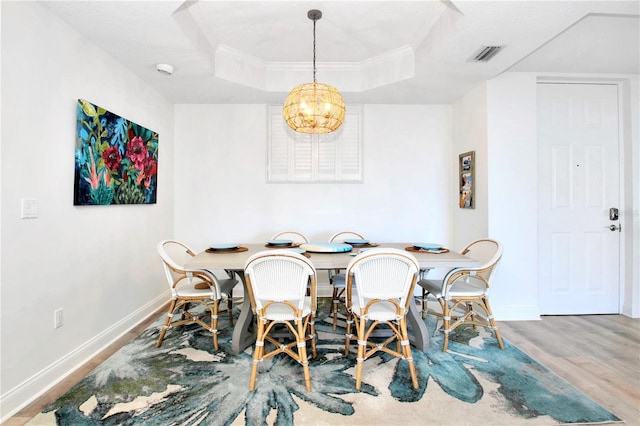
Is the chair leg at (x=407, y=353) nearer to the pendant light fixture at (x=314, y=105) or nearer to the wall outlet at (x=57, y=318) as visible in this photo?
the pendant light fixture at (x=314, y=105)

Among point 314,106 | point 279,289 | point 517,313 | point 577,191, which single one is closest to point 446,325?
point 517,313

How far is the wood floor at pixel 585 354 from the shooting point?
1818 millimetres

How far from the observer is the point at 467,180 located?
3.53m

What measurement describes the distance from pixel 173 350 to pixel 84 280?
2.87ft

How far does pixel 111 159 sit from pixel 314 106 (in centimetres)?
179

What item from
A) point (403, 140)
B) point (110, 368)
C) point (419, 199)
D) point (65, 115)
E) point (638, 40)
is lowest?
point (110, 368)

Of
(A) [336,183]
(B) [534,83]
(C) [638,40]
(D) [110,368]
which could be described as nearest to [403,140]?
(A) [336,183]

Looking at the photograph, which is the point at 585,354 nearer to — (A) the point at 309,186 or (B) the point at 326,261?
(B) the point at 326,261

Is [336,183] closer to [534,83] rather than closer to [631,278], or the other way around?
[534,83]

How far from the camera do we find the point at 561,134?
3244mm

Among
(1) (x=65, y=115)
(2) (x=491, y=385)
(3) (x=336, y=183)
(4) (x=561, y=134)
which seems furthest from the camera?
(3) (x=336, y=183)

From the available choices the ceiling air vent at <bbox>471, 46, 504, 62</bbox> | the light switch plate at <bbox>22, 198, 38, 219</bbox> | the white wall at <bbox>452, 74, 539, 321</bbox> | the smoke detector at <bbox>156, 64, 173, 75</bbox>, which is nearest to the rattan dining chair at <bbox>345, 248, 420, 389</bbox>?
the white wall at <bbox>452, 74, 539, 321</bbox>

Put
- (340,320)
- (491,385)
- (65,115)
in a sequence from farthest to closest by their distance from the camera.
Answer: 1. (340,320)
2. (65,115)
3. (491,385)

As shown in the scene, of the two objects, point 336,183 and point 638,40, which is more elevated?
point 638,40
